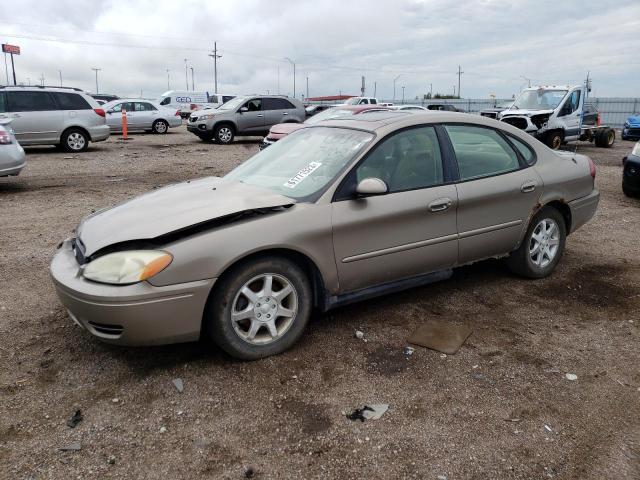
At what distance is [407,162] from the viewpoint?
3.96 metres

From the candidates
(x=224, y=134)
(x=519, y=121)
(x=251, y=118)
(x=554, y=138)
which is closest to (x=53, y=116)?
(x=224, y=134)

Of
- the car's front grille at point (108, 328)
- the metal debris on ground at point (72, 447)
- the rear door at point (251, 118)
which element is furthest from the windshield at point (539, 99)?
the metal debris on ground at point (72, 447)

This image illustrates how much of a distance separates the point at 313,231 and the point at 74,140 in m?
13.6

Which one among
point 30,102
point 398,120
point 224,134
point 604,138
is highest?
point 30,102

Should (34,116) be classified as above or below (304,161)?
above

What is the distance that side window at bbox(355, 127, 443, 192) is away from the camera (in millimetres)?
3773

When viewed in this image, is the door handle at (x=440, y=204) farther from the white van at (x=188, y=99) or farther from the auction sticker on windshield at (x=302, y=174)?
the white van at (x=188, y=99)

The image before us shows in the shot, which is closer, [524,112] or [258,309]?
[258,309]

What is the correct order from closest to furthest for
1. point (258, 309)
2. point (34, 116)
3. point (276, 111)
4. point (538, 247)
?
1. point (258, 309)
2. point (538, 247)
3. point (34, 116)
4. point (276, 111)

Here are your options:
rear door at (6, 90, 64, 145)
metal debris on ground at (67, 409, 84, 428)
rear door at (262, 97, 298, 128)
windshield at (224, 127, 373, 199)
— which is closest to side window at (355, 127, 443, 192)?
windshield at (224, 127, 373, 199)

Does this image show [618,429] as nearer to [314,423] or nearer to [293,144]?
[314,423]

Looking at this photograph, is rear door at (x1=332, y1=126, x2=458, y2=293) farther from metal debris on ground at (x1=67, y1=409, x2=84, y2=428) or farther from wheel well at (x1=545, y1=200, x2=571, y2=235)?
metal debris on ground at (x1=67, y1=409, x2=84, y2=428)

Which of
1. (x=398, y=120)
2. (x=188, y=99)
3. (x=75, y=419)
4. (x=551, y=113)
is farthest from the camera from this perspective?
(x=188, y=99)

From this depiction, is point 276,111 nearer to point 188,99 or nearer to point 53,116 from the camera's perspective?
point 53,116
